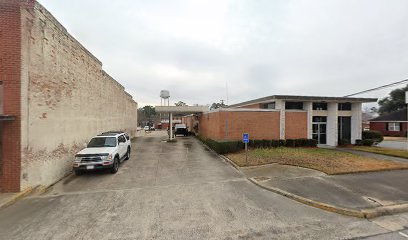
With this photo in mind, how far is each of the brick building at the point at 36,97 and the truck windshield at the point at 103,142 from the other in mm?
1011

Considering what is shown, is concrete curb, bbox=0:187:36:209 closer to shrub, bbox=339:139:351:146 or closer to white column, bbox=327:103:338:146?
white column, bbox=327:103:338:146

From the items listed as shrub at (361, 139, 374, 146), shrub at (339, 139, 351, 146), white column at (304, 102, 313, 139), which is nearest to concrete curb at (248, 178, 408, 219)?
white column at (304, 102, 313, 139)

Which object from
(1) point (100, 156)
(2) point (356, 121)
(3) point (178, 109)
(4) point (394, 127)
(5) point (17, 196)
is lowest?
(5) point (17, 196)

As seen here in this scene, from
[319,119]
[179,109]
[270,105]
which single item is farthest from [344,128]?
[179,109]

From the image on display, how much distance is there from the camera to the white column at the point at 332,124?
825 inches

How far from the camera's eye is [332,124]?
21141mm

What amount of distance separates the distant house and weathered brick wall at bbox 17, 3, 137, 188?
45443 millimetres

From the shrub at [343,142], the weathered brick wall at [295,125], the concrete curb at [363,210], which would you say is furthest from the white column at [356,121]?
the concrete curb at [363,210]

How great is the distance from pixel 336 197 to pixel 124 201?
23.7 feet

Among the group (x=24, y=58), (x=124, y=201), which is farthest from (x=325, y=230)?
(x=24, y=58)

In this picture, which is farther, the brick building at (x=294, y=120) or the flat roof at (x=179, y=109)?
the flat roof at (x=179, y=109)

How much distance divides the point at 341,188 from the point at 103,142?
11443 millimetres

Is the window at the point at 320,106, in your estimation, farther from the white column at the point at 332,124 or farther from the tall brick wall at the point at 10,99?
the tall brick wall at the point at 10,99

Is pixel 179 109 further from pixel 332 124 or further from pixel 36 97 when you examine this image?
pixel 36 97
